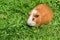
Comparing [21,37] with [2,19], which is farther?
[2,19]

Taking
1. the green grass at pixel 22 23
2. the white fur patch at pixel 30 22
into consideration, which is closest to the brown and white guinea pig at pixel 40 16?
the white fur patch at pixel 30 22

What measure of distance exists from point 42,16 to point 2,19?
0.90 m

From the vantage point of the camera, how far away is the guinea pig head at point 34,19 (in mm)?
5133

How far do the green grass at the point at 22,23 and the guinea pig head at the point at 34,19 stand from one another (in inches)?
4.2

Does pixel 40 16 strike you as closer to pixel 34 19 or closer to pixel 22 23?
pixel 34 19

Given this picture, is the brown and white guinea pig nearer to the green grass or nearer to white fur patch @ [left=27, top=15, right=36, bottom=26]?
white fur patch @ [left=27, top=15, right=36, bottom=26]

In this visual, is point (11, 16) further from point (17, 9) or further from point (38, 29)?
point (38, 29)

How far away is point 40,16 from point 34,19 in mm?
155

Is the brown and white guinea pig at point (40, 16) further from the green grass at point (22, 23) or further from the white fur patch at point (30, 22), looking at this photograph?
the green grass at point (22, 23)

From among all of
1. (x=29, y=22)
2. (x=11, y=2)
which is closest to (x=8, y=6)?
(x=11, y=2)

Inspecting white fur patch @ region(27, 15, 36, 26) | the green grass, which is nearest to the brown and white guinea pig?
white fur patch @ region(27, 15, 36, 26)

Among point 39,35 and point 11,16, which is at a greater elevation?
point 11,16

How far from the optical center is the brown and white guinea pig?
515cm

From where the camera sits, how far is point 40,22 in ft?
17.2
